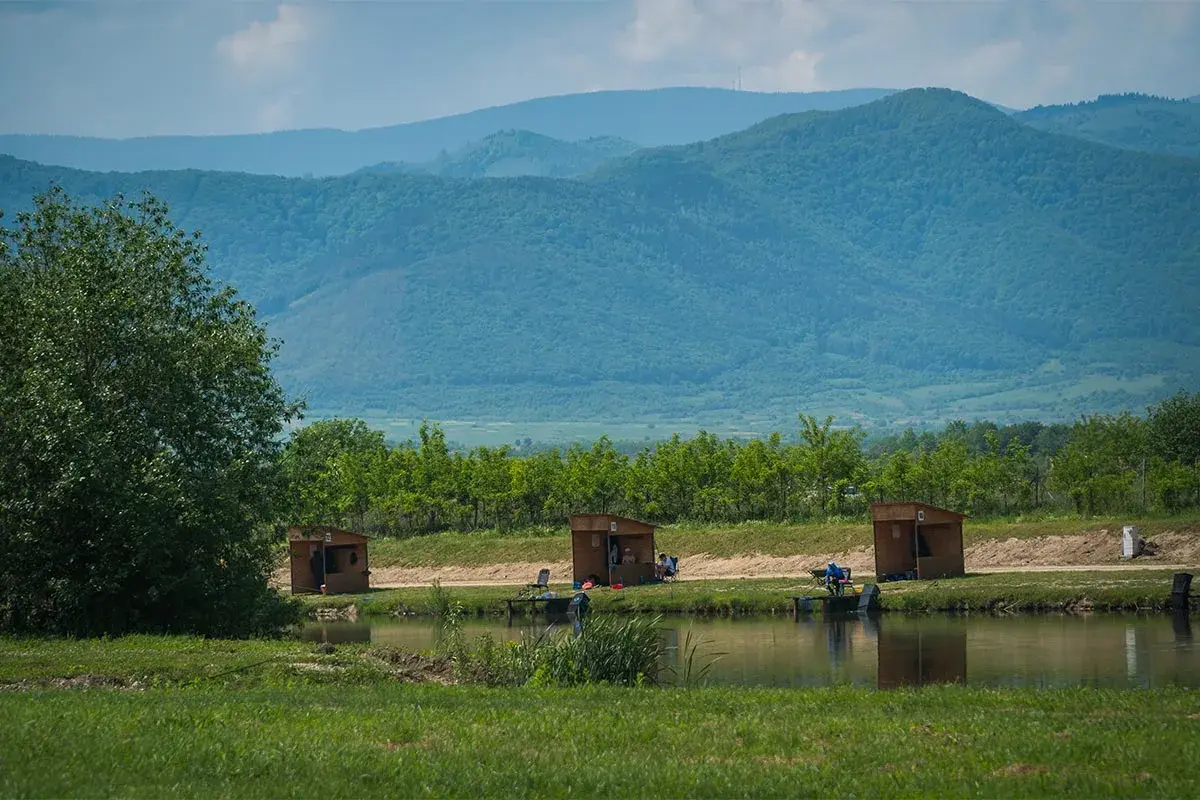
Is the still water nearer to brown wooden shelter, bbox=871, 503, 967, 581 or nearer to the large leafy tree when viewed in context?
the large leafy tree

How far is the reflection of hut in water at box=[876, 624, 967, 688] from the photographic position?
2666 cm

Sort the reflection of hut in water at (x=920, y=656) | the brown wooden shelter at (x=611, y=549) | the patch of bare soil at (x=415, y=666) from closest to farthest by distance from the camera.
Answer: the patch of bare soil at (x=415, y=666)
the reflection of hut in water at (x=920, y=656)
the brown wooden shelter at (x=611, y=549)

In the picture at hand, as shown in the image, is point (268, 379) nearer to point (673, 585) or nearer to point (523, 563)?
point (673, 585)

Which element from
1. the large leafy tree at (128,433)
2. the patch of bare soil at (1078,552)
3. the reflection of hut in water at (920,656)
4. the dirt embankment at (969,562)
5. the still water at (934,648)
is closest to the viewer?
the still water at (934,648)

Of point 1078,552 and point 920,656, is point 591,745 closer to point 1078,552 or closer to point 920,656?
point 920,656

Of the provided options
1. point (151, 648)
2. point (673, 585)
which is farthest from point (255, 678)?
point (673, 585)

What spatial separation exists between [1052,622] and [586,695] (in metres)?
20.6

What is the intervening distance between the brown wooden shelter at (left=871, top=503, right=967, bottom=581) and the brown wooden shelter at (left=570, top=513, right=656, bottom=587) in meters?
9.54

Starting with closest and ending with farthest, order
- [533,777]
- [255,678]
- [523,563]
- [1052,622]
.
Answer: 1. [533,777]
2. [255,678]
3. [1052,622]
4. [523,563]

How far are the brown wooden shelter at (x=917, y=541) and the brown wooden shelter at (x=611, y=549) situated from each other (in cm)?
954

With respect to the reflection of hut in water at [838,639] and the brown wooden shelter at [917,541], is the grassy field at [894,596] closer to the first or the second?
the brown wooden shelter at [917,541]

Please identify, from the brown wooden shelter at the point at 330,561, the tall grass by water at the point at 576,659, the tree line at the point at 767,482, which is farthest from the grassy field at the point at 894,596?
the tall grass by water at the point at 576,659

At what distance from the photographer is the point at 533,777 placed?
14.2 meters

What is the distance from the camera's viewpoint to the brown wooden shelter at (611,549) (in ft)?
180
